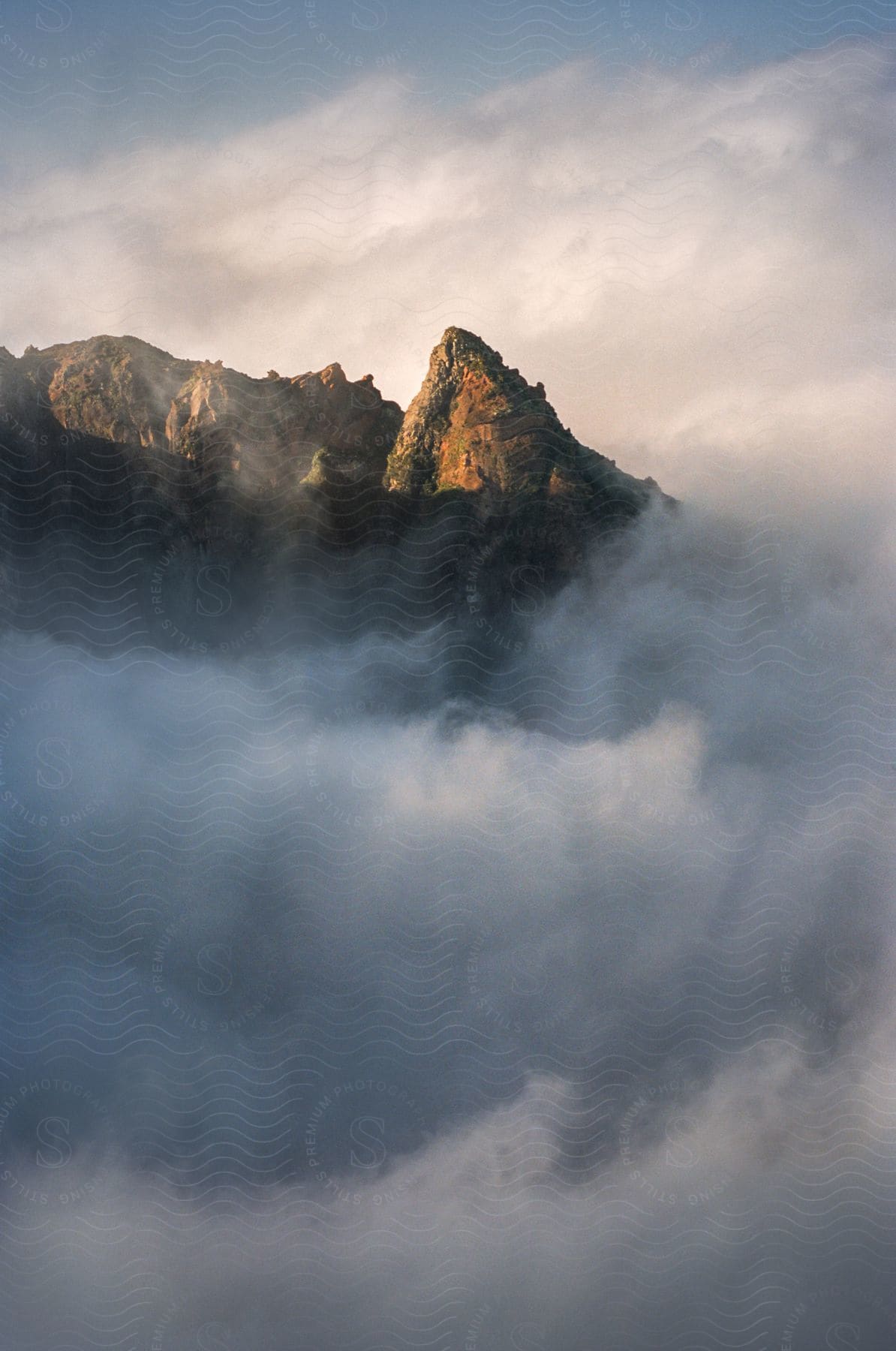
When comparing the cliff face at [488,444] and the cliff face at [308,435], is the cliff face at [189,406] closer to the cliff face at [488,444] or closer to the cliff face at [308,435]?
the cliff face at [308,435]

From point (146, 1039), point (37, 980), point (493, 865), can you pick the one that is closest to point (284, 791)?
point (493, 865)

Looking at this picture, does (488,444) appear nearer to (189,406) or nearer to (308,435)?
(308,435)

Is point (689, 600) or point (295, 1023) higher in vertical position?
point (689, 600)

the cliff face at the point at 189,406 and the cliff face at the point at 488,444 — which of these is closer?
the cliff face at the point at 488,444

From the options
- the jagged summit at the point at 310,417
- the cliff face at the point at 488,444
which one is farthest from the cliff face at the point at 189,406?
the cliff face at the point at 488,444

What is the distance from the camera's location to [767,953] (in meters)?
123

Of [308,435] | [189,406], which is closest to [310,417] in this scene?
[308,435]

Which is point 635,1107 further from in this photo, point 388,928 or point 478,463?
point 478,463

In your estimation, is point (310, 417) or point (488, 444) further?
point (310, 417)

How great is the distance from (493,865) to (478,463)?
59864 mm

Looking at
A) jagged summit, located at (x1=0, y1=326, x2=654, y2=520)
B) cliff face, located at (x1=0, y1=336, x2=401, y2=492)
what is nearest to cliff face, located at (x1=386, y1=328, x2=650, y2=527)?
jagged summit, located at (x1=0, y1=326, x2=654, y2=520)

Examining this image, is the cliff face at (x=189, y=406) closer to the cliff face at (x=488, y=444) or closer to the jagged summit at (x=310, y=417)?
the jagged summit at (x=310, y=417)

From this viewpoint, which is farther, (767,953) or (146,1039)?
(146,1039)

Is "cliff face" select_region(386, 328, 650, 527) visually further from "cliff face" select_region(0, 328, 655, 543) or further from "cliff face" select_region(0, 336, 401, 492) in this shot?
"cliff face" select_region(0, 336, 401, 492)
